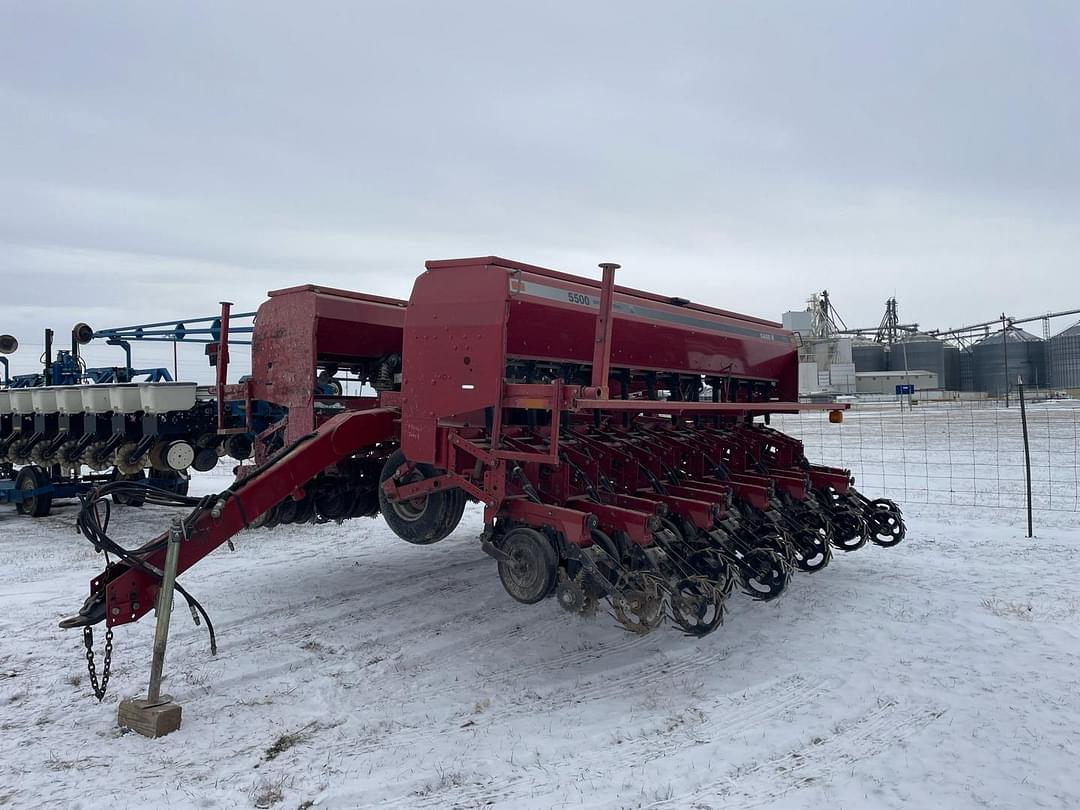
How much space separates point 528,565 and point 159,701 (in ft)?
7.03

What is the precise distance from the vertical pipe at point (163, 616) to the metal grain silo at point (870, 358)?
229 ft

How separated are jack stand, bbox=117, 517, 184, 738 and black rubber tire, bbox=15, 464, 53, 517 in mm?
8181

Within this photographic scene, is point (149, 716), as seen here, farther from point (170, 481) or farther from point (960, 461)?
point (960, 461)

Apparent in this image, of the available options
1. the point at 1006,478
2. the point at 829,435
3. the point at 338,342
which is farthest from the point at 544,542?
the point at 829,435

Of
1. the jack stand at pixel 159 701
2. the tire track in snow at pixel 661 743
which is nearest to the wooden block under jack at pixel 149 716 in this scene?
the jack stand at pixel 159 701

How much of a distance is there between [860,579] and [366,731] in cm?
468

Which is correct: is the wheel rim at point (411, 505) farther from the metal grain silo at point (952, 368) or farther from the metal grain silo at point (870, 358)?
the metal grain silo at point (952, 368)

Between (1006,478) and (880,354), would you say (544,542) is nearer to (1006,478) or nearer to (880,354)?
(1006,478)

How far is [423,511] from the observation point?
18.5 ft

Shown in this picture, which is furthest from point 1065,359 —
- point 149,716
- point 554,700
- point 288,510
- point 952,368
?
point 149,716

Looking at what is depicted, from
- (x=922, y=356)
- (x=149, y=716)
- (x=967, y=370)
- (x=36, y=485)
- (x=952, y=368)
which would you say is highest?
(x=922, y=356)

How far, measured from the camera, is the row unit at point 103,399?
865 centimetres

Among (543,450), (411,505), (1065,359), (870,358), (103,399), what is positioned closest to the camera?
(543,450)

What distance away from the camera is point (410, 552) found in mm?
8086
